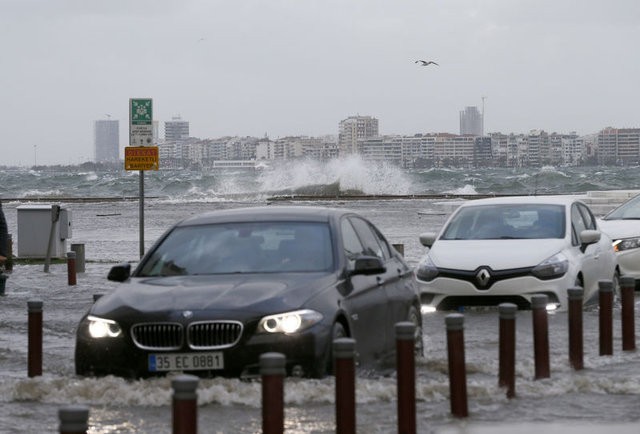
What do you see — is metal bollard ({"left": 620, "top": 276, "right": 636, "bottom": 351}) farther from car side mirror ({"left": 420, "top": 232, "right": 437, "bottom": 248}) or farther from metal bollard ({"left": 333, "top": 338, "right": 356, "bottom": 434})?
metal bollard ({"left": 333, "top": 338, "right": 356, "bottom": 434})

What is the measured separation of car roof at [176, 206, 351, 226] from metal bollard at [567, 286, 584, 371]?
2.01 metres

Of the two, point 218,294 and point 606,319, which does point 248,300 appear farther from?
point 606,319

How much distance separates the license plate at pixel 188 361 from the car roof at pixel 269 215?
191 cm

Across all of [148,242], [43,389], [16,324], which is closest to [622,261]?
[16,324]

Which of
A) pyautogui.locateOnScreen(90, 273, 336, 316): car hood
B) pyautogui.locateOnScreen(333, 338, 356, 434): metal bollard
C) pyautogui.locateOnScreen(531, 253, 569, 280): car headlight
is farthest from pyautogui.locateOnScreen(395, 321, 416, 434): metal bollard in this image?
pyautogui.locateOnScreen(531, 253, 569, 280): car headlight

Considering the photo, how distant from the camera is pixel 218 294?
34.4 feet

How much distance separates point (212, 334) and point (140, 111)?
49.7 ft

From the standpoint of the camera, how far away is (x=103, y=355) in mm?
10422

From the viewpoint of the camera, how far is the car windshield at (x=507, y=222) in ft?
59.6

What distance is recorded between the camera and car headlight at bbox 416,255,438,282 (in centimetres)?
1722

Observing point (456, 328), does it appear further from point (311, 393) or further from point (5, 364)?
point (5, 364)

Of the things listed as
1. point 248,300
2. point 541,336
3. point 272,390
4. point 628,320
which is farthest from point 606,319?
Result: point 272,390

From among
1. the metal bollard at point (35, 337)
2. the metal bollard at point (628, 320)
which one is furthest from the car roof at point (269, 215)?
the metal bollard at point (628, 320)

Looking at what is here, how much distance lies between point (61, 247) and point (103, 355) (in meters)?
20.3
